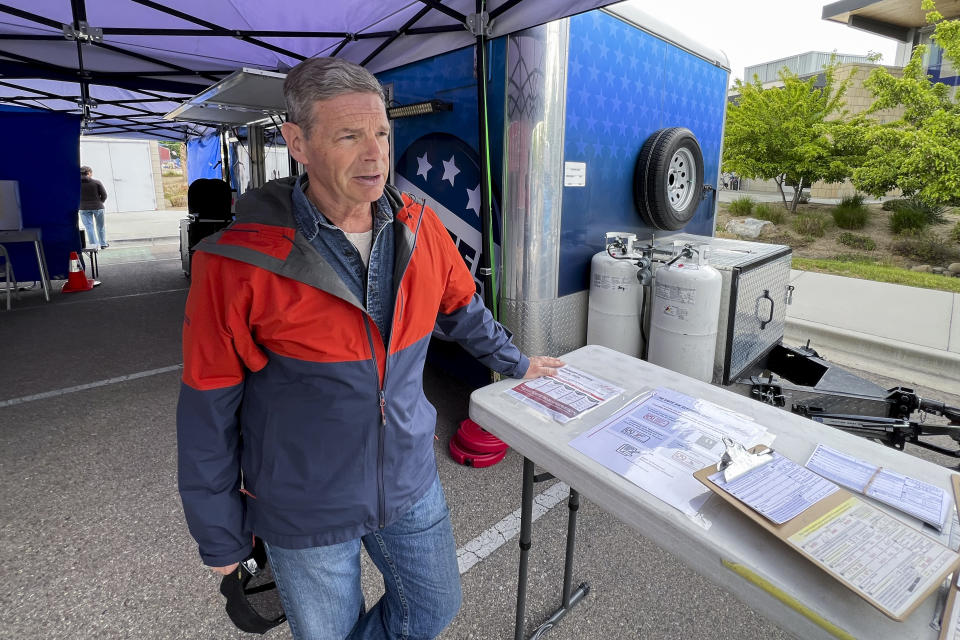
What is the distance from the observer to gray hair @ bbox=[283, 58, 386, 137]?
1168 mm

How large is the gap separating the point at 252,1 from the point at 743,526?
14.2ft

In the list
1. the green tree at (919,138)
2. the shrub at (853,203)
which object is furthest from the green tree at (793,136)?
the green tree at (919,138)

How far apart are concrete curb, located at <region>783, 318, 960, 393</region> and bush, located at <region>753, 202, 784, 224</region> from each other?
381 inches

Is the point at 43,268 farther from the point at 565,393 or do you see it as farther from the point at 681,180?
the point at 565,393

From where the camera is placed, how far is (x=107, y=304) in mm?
7078

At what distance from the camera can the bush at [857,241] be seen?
11.6m

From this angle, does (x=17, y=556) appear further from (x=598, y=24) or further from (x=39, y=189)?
(x=39, y=189)

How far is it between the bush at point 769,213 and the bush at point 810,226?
2.06 ft

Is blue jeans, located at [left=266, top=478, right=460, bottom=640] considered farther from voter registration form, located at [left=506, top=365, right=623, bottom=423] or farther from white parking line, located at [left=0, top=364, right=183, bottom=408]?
white parking line, located at [left=0, top=364, right=183, bottom=408]

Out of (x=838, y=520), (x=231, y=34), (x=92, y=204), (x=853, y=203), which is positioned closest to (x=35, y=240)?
(x=92, y=204)

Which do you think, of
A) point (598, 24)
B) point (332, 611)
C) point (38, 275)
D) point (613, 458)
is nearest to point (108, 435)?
point (332, 611)

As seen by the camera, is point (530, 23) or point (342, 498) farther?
point (530, 23)

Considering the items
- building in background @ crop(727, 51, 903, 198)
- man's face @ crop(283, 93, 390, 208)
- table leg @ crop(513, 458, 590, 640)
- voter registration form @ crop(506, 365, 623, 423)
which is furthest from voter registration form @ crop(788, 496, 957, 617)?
building in background @ crop(727, 51, 903, 198)

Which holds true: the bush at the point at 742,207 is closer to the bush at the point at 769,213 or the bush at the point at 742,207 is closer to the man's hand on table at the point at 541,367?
the bush at the point at 769,213
